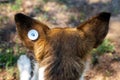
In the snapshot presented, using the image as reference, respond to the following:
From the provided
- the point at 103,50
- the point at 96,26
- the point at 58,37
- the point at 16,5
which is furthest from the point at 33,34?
the point at 16,5

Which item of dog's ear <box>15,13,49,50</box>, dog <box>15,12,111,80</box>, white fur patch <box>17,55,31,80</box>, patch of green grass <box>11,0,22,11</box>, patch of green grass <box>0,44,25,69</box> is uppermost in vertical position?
patch of green grass <box>11,0,22,11</box>

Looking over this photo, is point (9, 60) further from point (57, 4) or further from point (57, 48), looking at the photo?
point (57, 48)

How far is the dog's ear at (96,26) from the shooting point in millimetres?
3316

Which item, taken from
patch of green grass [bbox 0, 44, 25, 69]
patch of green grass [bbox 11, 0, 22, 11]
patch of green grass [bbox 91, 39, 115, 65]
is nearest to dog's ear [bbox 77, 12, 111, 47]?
patch of green grass [bbox 91, 39, 115, 65]

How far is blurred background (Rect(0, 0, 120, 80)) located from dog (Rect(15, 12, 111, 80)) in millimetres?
2222

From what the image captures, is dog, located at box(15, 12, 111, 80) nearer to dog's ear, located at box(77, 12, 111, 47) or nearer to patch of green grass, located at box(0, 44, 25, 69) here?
dog's ear, located at box(77, 12, 111, 47)

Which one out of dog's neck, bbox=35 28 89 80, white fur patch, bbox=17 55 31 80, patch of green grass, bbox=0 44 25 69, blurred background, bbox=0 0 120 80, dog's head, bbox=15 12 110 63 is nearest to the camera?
dog's neck, bbox=35 28 89 80

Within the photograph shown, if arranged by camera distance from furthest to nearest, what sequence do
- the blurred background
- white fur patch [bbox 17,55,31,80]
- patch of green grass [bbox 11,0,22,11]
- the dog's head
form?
1. patch of green grass [bbox 11,0,22,11]
2. the blurred background
3. white fur patch [bbox 17,55,31,80]
4. the dog's head

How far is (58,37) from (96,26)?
441 millimetres

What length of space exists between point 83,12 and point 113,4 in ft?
2.45

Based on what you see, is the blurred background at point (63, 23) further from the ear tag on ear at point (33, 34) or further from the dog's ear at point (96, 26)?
the ear tag on ear at point (33, 34)

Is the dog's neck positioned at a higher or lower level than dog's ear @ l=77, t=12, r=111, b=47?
lower

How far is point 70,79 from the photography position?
9.98 feet

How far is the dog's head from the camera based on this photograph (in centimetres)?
315
